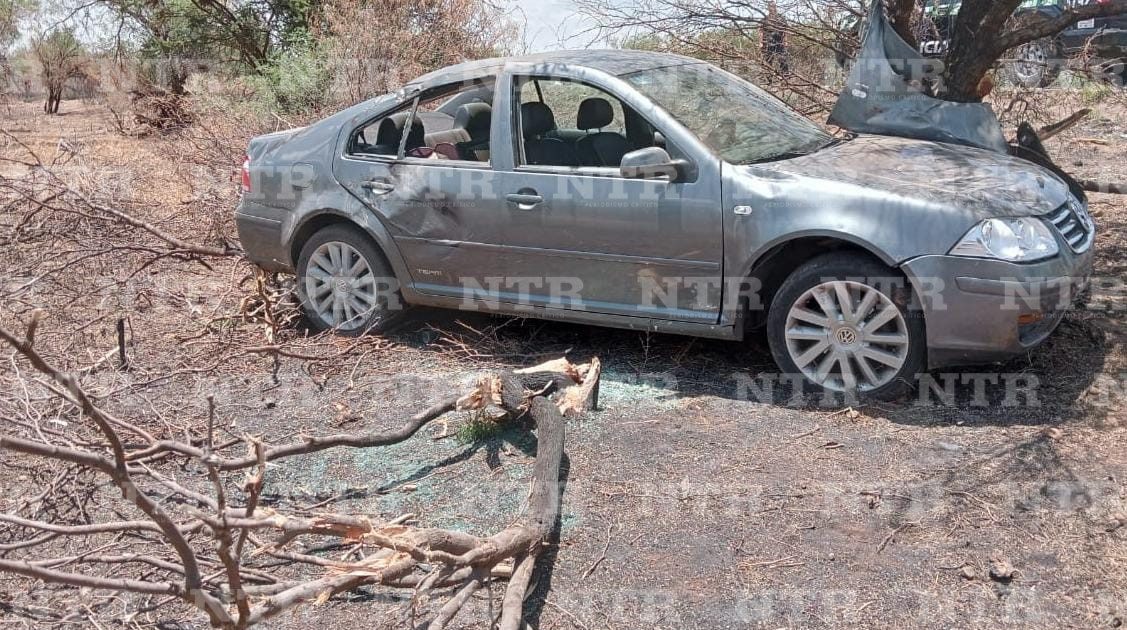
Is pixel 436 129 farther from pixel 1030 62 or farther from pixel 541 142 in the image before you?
pixel 1030 62

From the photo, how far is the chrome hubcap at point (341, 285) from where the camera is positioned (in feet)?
20.1

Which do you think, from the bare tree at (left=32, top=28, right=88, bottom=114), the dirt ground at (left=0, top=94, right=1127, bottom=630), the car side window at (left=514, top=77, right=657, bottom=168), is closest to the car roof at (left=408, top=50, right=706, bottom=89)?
the car side window at (left=514, top=77, right=657, bottom=168)

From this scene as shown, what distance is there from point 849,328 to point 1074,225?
1.19m

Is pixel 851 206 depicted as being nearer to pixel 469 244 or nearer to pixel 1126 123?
pixel 469 244

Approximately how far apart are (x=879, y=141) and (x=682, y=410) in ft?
6.52

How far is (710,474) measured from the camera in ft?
14.1

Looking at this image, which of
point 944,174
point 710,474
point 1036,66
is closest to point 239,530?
point 710,474

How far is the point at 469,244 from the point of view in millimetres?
5668

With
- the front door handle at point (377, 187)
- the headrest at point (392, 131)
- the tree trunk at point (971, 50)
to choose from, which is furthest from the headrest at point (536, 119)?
the tree trunk at point (971, 50)

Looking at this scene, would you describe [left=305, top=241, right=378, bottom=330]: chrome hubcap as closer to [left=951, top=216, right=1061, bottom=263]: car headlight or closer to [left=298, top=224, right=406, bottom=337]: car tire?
[left=298, top=224, right=406, bottom=337]: car tire

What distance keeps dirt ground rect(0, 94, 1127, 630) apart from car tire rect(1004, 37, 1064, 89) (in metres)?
1.97

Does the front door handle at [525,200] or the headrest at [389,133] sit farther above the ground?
the headrest at [389,133]

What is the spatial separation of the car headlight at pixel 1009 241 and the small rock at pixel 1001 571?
1477mm

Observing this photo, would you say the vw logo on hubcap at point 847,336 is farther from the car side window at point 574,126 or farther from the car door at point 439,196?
the car door at point 439,196
